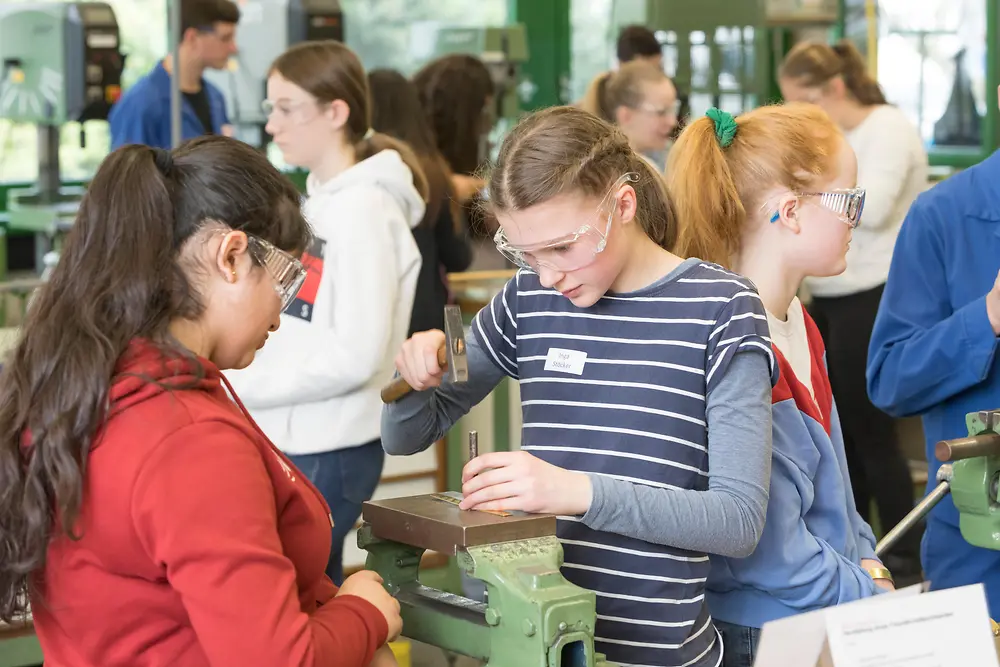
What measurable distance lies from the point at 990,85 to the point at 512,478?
5335 millimetres

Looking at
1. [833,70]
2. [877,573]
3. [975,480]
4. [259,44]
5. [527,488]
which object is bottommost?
[877,573]

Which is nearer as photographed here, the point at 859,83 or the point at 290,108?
the point at 290,108

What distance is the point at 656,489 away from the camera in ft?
4.87

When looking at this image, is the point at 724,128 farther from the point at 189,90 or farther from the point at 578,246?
the point at 189,90

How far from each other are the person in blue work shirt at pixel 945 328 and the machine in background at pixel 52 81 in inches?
94.6

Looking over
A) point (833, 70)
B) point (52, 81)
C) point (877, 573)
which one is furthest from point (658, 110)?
point (877, 573)

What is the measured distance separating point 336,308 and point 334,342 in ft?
0.24

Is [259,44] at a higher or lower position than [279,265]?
higher

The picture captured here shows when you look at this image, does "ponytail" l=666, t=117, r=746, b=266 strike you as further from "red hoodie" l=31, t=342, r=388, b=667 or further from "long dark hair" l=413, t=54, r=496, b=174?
"long dark hair" l=413, t=54, r=496, b=174

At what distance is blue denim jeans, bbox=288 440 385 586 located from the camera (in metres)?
2.70

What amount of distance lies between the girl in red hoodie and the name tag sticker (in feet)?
1.29

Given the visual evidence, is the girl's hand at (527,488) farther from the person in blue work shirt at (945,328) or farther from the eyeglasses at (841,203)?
the person in blue work shirt at (945,328)

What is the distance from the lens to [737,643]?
171 centimetres

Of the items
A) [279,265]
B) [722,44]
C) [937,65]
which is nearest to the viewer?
[279,265]
